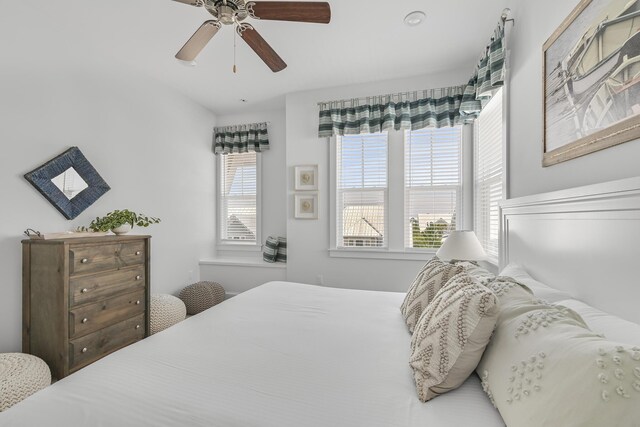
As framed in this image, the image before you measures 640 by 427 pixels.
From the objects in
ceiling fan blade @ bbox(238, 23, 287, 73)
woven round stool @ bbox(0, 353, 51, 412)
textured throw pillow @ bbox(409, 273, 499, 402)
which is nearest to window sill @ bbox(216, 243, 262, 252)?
woven round stool @ bbox(0, 353, 51, 412)

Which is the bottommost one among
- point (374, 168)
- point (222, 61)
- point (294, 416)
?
point (294, 416)

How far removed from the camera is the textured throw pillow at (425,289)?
1479mm

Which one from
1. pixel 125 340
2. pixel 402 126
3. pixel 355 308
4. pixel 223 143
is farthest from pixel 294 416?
pixel 223 143

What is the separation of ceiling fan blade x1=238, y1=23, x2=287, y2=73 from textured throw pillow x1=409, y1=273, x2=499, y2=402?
6.14ft

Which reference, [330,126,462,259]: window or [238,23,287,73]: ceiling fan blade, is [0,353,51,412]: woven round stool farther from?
[330,126,462,259]: window

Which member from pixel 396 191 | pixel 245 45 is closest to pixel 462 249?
pixel 396 191

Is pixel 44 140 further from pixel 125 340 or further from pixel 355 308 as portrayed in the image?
pixel 355 308

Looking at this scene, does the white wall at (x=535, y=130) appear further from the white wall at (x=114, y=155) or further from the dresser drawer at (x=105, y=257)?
the white wall at (x=114, y=155)

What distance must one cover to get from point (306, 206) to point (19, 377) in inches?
109

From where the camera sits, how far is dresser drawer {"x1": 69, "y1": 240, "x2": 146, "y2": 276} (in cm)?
205

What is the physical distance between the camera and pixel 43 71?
7.43 feet

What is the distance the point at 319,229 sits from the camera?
365 cm

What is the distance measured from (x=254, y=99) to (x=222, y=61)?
3.20 ft

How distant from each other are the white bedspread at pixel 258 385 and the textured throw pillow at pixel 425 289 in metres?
0.09
